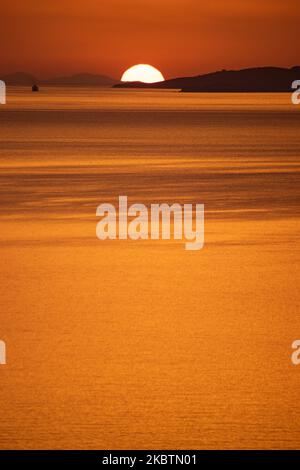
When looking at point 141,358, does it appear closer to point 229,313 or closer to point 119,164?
point 229,313

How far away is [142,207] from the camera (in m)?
12.1

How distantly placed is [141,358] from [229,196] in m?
7.99

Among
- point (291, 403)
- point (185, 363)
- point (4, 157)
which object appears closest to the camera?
point (291, 403)

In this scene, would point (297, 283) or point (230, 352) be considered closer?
point (230, 352)

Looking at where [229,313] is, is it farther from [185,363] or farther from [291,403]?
[291,403]

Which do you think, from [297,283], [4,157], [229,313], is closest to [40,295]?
[229,313]

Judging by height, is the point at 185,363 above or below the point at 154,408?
above

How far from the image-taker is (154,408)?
16.3 ft

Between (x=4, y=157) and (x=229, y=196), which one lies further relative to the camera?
(x=4, y=157)

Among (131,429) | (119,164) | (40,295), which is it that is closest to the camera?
(131,429)
